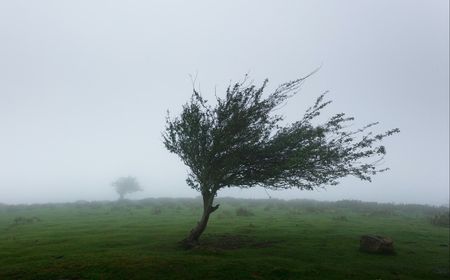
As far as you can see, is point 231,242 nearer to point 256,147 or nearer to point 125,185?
point 256,147

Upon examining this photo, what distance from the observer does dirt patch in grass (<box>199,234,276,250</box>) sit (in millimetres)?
30283

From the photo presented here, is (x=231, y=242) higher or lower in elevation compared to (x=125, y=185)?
lower

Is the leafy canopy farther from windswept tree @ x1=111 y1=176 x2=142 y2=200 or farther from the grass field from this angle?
windswept tree @ x1=111 y1=176 x2=142 y2=200

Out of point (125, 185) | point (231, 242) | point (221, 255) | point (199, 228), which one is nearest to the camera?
point (221, 255)

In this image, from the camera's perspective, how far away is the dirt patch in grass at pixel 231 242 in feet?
99.4

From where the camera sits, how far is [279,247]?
30359mm

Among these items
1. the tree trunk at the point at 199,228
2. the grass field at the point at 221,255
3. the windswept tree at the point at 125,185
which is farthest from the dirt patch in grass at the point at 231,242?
the windswept tree at the point at 125,185

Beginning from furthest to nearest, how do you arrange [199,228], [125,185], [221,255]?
[125,185] → [199,228] → [221,255]

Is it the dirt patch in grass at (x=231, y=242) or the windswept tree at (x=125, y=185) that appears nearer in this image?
the dirt patch in grass at (x=231, y=242)

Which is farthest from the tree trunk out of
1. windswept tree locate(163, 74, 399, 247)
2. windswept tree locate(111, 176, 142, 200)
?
windswept tree locate(111, 176, 142, 200)

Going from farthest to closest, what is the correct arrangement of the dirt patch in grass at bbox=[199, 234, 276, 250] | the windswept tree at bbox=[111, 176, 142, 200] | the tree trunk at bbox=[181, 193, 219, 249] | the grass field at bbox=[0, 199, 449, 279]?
the windswept tree at bbox=[111, 176, 142, 200]
the dirt patch in grass at bbox=[199, 234, 276, 250]
the tree trunk at bbox=[181, 193, 219, 249]
the grass field at bbox=[0, 199, 449, 279]

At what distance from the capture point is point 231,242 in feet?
106

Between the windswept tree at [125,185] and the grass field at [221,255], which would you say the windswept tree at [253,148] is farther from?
the windswept tree at [125,185]

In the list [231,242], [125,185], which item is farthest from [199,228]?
[125,185]
